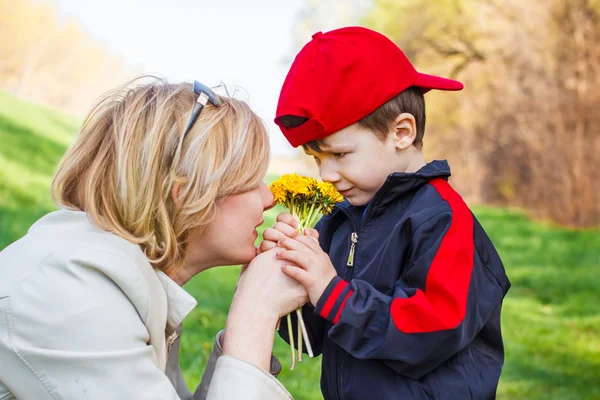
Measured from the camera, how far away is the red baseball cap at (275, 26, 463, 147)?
104 inches

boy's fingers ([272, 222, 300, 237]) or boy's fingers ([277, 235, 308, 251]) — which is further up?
boy's fingers ([272, 222, 300, 237])

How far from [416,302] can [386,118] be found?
81 cm

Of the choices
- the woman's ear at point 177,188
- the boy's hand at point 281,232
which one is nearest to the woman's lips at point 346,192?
the boy's hand at point 281,232

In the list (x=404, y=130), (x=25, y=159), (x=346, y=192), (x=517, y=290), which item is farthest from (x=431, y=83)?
(x=25, y=159)

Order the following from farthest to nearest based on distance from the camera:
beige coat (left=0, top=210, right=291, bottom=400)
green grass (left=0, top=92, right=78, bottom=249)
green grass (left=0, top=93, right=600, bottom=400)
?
green grass (left=0, top=92, right=78, bottom=249) → green grass (left=0, top=93, right=600, bottom=400) → beige coat (left=0, top=210, right=291, bottom=400)

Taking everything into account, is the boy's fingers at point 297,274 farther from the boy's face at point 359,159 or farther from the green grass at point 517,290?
the green grass at point 517,290

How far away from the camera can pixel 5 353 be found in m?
2.00

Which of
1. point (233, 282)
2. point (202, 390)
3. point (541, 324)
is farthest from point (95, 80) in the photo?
point (202, 390)

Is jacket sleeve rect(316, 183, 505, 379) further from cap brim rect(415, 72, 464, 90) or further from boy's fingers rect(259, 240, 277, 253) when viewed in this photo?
cap brim rect(415, 72, 464, 90)

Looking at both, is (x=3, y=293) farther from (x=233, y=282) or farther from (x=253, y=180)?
(x=233, y=282)

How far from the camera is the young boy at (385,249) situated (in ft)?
7.75

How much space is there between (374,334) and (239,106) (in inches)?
37.6

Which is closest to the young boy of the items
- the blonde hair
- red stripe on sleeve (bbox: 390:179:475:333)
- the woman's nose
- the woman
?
red stripe on sleeve (bbox: 390:179:475:333)

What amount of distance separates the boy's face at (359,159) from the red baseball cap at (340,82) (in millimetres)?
56
